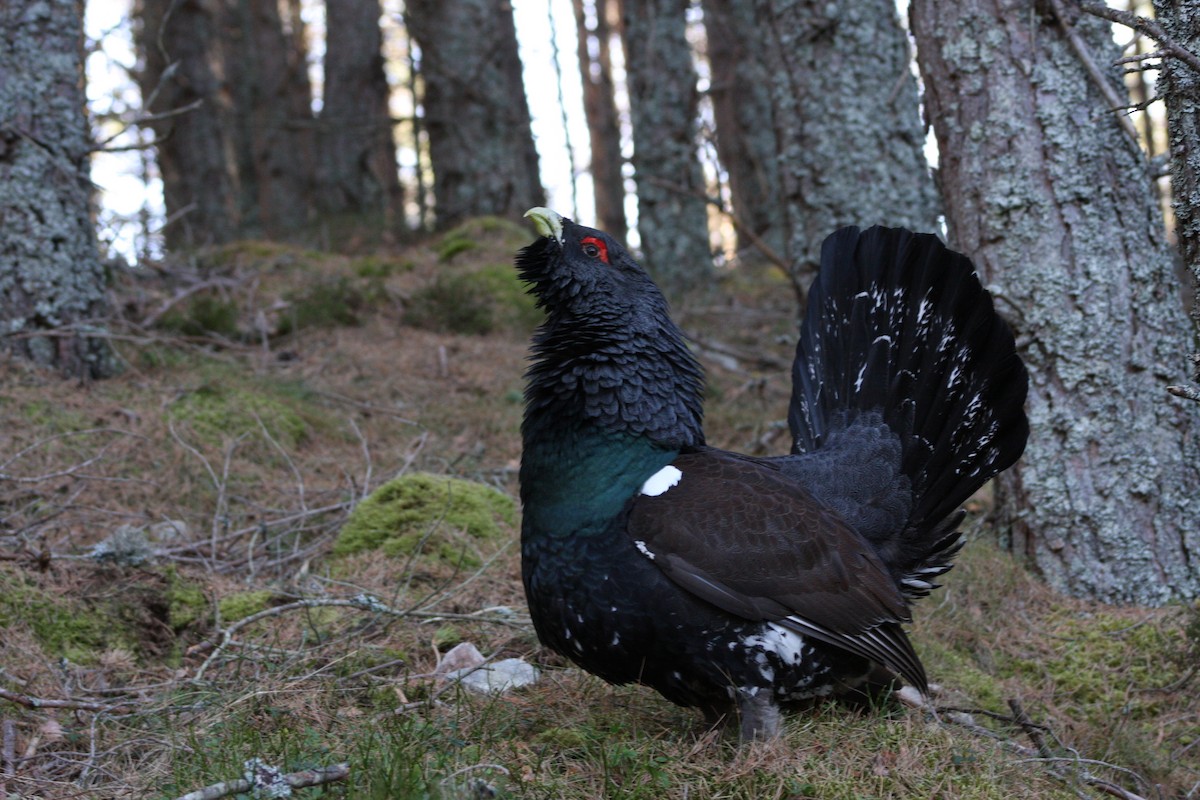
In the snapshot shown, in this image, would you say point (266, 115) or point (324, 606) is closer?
point (324, 606)

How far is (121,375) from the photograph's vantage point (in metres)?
6.92

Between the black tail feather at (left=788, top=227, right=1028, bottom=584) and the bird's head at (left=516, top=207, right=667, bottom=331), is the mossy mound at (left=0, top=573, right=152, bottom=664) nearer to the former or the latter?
the bird's head at (left=516, top=207, right=667, bottom=331)

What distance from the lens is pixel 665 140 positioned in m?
11.9

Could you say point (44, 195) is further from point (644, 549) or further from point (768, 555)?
point (768, 555)

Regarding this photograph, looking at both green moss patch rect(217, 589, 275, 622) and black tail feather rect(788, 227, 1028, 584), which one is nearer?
black tail feather rect(788, 227, 1028, 584)

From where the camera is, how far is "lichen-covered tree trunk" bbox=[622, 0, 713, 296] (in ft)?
38.8

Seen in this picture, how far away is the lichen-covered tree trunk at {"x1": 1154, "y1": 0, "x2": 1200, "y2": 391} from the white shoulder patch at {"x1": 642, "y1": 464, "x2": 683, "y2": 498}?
5.61 feet

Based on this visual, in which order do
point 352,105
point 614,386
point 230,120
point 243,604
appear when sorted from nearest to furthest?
1. point 614,386
2. point 243,604
3. point 352,105
4. point 230,120

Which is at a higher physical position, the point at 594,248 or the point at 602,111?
the point at 602,111

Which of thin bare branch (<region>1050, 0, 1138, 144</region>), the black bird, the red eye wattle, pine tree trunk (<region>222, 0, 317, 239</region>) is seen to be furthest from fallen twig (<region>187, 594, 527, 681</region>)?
pine tree trunk (<region>222, 0, 317, 239</region>)

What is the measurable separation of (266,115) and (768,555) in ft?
55.7

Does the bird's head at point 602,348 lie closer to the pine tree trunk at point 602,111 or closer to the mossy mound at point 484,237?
the mossy mound at point 484,237

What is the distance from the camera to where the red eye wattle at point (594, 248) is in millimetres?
4160

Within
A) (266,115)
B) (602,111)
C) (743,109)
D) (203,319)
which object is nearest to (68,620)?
(203,319)
